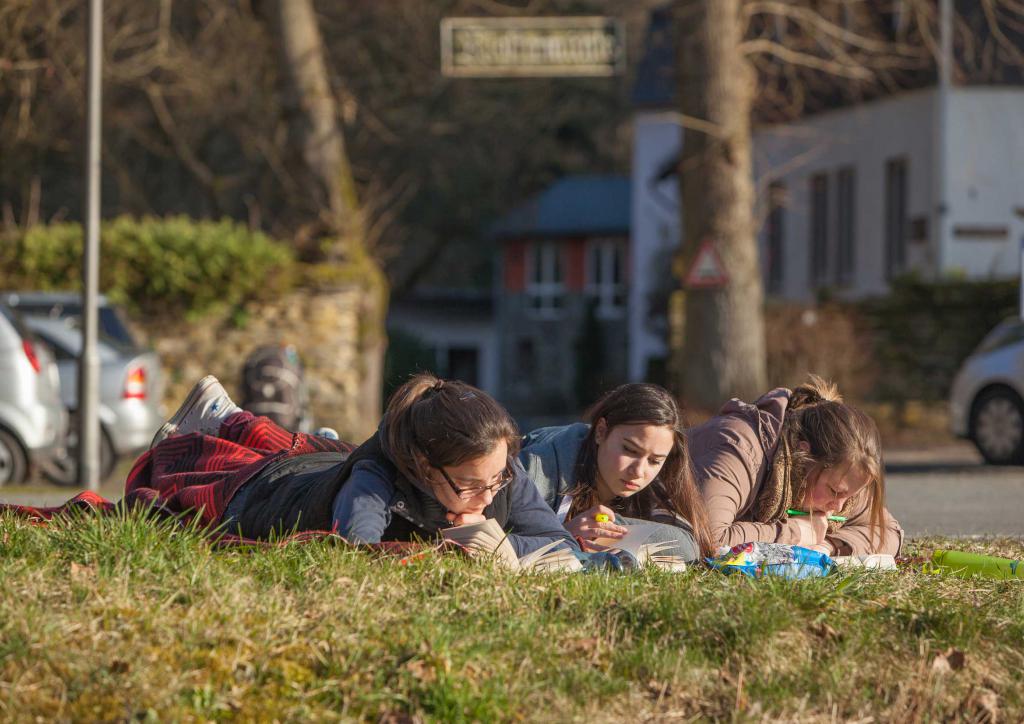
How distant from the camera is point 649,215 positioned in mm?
39688

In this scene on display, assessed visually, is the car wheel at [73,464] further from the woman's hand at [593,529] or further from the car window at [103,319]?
the woman's hand at [593,529]

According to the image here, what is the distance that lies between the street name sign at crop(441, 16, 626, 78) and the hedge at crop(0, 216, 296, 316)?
3625mm

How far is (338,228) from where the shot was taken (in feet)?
65.1

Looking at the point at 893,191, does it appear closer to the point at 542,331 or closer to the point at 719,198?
the point at 719,198

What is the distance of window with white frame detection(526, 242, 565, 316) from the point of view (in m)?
54.7

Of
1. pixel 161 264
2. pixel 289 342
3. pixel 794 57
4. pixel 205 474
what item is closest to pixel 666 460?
pixel 205 474

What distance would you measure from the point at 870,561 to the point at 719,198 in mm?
12190

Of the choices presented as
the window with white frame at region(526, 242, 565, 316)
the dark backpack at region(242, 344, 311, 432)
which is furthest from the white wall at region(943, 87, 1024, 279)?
the window with white frame at region(526, 242, 565, 316)

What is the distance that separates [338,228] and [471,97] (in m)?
16.6

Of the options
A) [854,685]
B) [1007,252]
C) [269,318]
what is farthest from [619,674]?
[1007,252]

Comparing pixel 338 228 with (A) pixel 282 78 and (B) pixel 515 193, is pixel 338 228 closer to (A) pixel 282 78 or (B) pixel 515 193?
(A) pixel 282 78

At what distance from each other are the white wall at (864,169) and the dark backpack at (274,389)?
38.4 ft

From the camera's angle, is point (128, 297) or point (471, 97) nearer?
point (128, 297)

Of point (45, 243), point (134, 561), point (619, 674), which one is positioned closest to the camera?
point (619, 674)
